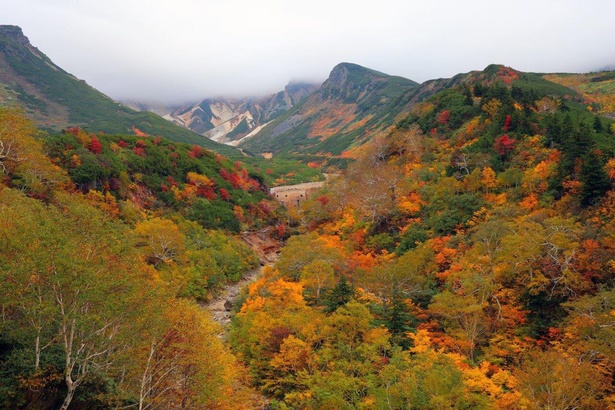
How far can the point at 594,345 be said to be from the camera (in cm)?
Answer: 1900

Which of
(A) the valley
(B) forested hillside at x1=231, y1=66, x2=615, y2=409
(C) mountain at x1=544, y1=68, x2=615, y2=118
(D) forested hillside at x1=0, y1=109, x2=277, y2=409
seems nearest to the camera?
(D) forested hillside at x1=0, y1=109, x2=277, y2=409

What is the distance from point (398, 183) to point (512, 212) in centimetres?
1846

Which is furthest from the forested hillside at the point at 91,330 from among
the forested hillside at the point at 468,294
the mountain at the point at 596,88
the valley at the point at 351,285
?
the mountain at the point at 596,88

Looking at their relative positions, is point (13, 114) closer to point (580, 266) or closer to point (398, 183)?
point (398, 183)

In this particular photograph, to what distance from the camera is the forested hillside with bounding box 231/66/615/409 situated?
1903 cm

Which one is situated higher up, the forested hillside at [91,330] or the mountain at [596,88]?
the mountain at [596,88]

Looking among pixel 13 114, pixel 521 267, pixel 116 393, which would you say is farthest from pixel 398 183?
pixel 13 114

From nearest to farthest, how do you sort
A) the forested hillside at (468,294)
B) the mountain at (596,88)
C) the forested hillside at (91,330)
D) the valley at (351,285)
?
the forested hillside at (91,330)
the valley at (351,285)
the forested hillside at (468,294)
the mountain at (596,88)

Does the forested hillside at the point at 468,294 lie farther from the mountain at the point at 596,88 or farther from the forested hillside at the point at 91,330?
the mountain at the point at 596,88

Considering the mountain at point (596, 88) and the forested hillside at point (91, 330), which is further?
the mountain at point (596, 88)

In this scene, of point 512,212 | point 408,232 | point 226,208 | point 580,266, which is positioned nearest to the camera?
point 580,266

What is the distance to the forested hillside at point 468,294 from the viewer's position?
19031 mm

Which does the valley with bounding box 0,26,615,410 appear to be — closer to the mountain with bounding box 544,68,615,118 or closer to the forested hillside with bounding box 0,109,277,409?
the forested hillside with bounding box 0,109,277,409

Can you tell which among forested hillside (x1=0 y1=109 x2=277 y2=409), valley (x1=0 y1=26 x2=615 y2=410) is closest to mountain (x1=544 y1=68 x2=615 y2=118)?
valley (x1=0 y1=26 x2=615 y2=410)
